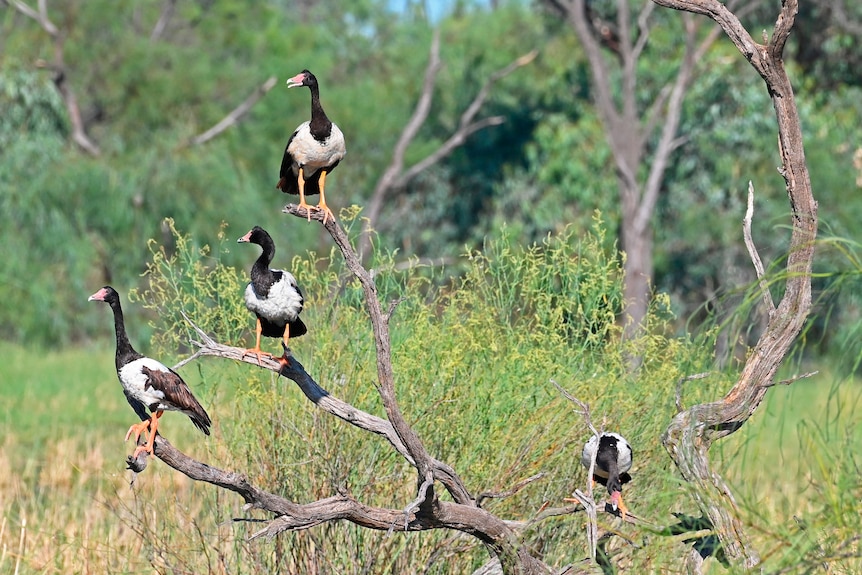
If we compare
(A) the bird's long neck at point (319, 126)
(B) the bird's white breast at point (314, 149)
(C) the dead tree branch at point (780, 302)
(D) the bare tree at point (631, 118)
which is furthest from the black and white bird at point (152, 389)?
(D) the bare tree at point (631, 118)

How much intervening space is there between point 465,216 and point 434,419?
19.5 m

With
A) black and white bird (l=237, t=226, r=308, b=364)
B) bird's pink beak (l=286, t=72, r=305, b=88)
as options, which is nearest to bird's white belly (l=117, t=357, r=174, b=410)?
black and white bird (l=237, t=226, r=308, b=364)

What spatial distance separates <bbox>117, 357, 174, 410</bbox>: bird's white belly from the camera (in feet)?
16.9

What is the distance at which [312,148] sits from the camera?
5.27 meters

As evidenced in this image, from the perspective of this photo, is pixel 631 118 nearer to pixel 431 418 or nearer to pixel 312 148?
pixel 431 418

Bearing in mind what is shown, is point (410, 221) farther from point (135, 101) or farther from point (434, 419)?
point (434, 419)

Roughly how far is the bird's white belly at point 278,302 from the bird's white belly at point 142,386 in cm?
47

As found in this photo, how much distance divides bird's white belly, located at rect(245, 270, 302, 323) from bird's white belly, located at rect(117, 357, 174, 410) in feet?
1.53

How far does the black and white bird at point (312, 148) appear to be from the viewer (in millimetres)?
5273

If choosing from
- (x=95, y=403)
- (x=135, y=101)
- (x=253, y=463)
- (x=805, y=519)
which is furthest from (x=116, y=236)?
(x=805, y=519)

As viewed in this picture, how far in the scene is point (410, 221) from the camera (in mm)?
25688

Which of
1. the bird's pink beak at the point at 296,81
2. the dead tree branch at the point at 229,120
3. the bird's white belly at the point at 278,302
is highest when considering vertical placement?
the dead tree branch at the point at 229,120

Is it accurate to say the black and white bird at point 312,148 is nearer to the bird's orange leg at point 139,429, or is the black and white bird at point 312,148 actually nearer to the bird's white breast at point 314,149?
the bird's white breast at point 314,149

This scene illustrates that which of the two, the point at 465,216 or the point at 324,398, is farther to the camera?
the point at 465,216
